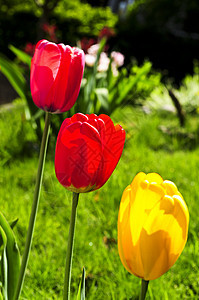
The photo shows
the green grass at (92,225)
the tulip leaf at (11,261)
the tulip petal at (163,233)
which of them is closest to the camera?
the tulip petal at (163,233)

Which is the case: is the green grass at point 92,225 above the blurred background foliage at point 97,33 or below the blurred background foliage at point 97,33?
A: above

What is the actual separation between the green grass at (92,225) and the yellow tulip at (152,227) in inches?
31.7

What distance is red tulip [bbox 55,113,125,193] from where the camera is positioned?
0.84 m

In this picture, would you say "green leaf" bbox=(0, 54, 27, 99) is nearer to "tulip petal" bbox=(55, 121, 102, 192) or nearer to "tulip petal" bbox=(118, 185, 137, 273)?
"tulip petal" bbox=(55, 121, 102, 192)

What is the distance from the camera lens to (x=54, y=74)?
1014 mm

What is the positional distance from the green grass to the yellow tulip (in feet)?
2.64

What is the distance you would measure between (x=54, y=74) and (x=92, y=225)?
1.41 metres

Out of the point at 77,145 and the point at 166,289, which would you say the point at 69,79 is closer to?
the point at 77,145

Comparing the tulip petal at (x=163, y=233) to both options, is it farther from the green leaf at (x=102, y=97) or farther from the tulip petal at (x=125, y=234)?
the green leaf at (x=102, y=97)

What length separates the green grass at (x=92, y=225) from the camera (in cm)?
174

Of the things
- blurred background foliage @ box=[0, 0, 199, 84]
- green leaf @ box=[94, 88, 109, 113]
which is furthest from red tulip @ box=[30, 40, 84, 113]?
blurred background foliage @ box=[0, 0, 199, 84]

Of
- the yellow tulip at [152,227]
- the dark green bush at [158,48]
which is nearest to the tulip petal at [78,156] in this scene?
the yellow tulip at [152,227]

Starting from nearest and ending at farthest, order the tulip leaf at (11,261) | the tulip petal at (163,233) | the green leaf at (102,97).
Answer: the tulip petal at (163,233), the tulip leaf at (11,261), the green leaf at (102,97)

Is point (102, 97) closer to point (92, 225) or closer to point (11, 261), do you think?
point (92, 225)
